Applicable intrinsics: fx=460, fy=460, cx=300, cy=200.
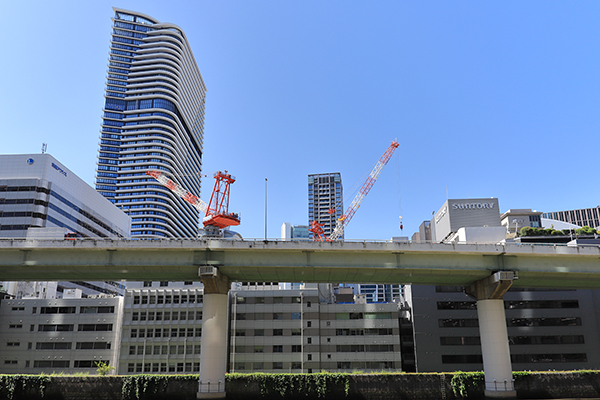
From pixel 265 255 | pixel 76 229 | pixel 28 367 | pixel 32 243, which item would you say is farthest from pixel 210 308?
pixel 76 229

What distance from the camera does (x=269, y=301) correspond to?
86062 millimetres

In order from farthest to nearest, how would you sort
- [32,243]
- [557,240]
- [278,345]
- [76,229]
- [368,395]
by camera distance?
[76,229]
[557,240]
[278,345]
[368,395]
[32,243]

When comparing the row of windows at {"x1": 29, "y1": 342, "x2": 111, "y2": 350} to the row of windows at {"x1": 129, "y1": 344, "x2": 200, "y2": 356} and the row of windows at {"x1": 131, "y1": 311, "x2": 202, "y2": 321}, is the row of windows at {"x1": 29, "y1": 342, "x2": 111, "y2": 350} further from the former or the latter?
the row of windows at {"x1": 131, "y1": 311, "x2": 202, "y2": 321}

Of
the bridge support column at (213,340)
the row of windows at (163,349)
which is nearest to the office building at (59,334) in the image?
the row of windows at (163,349)

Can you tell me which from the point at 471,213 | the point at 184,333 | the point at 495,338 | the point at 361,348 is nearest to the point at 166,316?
the point at 184,333

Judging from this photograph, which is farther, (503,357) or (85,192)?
(85,192)

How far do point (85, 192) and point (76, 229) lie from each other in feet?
41.9

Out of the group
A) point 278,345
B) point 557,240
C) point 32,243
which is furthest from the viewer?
point 557,240

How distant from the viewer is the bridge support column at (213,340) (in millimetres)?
47844

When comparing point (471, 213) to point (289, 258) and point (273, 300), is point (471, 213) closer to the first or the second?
point (273, 300)

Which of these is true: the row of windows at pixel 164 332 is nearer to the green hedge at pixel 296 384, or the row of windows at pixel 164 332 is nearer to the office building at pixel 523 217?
the green hedge at pixel 296 384

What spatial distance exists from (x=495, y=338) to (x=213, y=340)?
102ft

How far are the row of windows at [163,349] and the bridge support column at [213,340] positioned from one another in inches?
1403

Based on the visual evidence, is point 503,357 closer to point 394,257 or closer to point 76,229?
point 394,257
